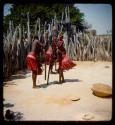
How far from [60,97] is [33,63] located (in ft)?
1.63

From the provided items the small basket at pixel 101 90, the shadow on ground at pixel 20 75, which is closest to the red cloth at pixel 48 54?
the shadow on ground at pixel 20 75

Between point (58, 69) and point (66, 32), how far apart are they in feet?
1.45

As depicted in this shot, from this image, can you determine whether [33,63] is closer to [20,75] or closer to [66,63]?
[20,75]

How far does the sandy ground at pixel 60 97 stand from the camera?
4543 millimetres

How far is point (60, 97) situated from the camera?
464 cm

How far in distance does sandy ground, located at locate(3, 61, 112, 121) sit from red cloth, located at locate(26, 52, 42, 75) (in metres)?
0.07

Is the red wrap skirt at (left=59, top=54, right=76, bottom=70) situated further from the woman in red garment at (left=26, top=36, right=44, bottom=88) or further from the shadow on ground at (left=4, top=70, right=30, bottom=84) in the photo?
the shadow on ground at (left=4, top=70, right=30, bottom=84)

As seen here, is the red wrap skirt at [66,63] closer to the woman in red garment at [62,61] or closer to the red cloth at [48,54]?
the woman in red garment at [62,61]

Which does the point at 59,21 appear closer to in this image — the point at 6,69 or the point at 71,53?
the point at 71,53

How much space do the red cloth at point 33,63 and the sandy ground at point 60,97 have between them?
0.07 metres

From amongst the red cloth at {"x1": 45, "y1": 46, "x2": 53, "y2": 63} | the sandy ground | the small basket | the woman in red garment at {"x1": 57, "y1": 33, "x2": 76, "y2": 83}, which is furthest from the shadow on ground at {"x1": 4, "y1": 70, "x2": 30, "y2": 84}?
the small basket

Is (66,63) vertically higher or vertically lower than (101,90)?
higher

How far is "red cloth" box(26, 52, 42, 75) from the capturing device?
468 cm

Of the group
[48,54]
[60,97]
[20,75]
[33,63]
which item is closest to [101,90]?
[60,97]
